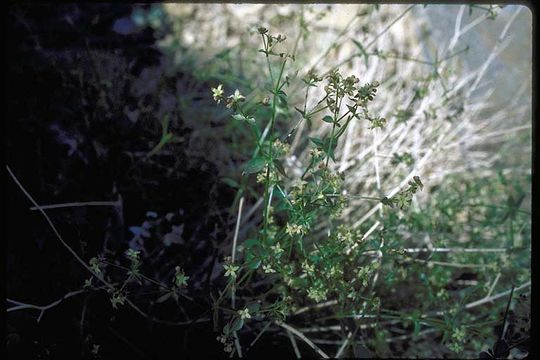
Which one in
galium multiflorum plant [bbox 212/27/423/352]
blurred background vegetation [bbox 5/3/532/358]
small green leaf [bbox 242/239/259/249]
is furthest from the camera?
blurred background vegetation [bbox 5/3/532/358]

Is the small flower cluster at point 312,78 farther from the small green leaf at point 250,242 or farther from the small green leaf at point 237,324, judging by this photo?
the small green leaf at point 237,324

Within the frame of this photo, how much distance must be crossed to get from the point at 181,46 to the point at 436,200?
140 centimetres

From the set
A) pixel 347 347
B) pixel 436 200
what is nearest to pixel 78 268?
pixel 347 347

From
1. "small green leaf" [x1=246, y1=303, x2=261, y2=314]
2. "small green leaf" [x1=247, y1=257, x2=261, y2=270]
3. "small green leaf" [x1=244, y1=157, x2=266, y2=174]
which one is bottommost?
"small green leaf" [x1=246, y1=303, x2=261, y2=314]

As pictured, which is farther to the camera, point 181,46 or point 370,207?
point 181,46

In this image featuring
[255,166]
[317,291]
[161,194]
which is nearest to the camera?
[255,166]

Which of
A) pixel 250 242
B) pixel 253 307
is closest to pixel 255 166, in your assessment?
pixel 250 242

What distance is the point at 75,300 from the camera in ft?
4.58

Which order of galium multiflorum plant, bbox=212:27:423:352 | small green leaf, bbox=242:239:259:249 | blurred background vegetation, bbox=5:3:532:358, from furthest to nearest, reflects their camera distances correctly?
1. blurred background vegetation, bbox=5:3:532:358
2. small green leaf, bbox=242:239:259:249
3. galium multiflorum plant, bbox=212:27:423:352

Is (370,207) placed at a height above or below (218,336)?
above

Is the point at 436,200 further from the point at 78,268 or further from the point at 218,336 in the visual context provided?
the point at 78,268

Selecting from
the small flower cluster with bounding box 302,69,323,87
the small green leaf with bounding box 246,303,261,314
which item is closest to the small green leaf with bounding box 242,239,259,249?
the small green leaf with bounding box 246,303,261,314

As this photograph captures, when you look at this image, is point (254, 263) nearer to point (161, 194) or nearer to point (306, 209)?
point (306, 209)

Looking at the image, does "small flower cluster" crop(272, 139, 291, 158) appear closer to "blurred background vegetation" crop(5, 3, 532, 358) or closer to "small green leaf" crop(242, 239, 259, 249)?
"small green leaf" crop(242, 239, 259, 249)
